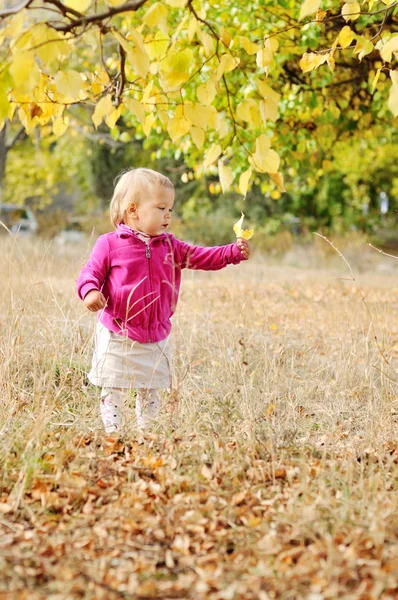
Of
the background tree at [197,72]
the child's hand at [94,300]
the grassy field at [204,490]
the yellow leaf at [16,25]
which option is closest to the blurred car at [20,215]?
the background tree at [197,72]

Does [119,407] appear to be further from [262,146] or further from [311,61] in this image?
[311,61]

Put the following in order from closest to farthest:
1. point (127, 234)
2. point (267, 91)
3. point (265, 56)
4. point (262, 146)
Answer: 1. point (267, 91)
2. point (262, 146)
3. point (265, 56)
4. point (127, 234)

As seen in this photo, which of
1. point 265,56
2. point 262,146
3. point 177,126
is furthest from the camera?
point 265,56

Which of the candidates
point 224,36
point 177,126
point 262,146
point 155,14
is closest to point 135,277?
point 177,126

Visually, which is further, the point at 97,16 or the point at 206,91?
the point at 206,91

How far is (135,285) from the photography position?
3174mm

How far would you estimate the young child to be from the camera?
3.20 m

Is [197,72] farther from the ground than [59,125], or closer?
farther from the ground

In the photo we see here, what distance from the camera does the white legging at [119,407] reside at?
316cm

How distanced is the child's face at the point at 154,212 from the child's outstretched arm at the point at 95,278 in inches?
7.7

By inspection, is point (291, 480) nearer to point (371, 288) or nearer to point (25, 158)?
point (371, 288)

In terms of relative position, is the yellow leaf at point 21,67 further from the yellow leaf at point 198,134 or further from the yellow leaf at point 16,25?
the yellow leaf at point 198,134

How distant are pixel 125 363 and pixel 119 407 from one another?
209 millimetres

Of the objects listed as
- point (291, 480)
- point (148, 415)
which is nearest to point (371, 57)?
point (148, 415)
